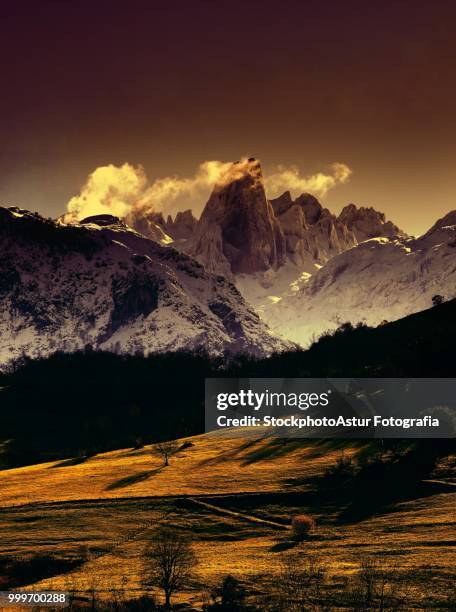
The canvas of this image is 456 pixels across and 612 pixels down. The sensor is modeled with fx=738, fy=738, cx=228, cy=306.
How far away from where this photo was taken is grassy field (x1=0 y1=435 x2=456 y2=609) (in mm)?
81875

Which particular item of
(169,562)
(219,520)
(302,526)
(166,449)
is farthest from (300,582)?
(166,449)

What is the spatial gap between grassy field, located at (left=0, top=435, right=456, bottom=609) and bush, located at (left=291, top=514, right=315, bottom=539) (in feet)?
4.23

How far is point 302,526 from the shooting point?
99625 millimetres

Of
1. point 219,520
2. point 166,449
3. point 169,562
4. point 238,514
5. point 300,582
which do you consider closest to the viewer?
point 300,582

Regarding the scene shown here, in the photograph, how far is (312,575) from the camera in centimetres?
7919

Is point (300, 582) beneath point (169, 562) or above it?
beneath

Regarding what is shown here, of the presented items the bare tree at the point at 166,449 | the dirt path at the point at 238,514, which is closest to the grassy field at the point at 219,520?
the dirt path at the point at 238,514

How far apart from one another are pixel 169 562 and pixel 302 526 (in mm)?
23251

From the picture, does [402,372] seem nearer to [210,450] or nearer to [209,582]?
[210,450]

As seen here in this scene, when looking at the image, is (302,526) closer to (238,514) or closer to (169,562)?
(238,514)

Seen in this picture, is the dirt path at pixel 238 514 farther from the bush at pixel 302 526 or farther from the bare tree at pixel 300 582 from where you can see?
the bare tree at pixel 300 582

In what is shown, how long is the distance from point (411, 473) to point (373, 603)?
49.0m

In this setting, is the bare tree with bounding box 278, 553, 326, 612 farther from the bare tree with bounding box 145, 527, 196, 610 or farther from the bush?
the bare tree with bounding box 145, 527, 196, 610

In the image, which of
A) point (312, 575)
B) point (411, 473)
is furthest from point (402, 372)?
point (312, 575)
